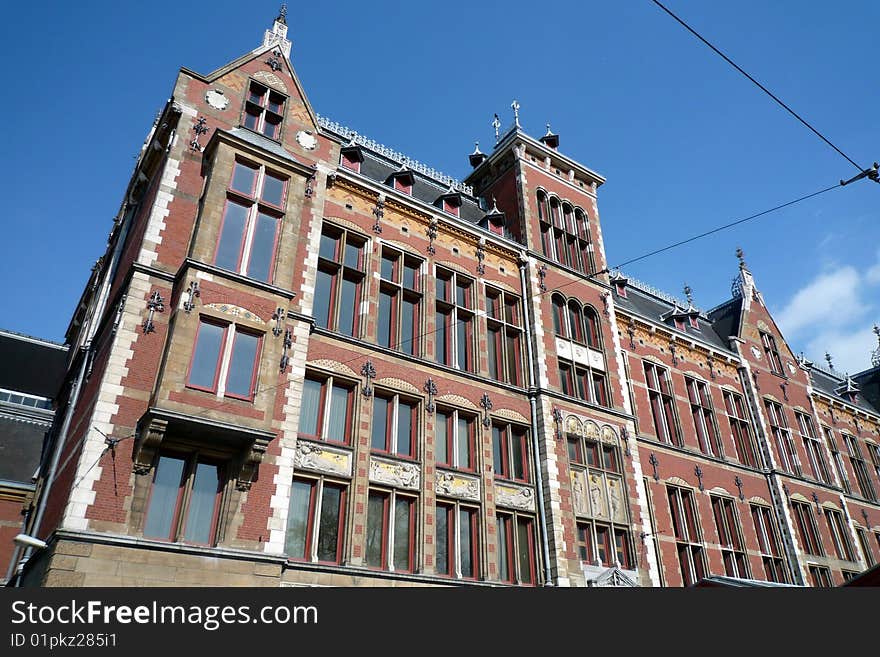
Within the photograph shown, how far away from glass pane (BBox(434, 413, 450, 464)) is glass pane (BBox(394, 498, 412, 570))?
1993 mm

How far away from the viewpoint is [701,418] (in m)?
30.5

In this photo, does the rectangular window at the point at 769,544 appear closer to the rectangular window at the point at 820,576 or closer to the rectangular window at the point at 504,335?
the rectangular window at the point at 820,576

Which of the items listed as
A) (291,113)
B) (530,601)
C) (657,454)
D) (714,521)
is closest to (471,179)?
(291,113)

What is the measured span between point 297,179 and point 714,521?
2232cm

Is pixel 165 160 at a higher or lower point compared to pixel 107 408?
higher

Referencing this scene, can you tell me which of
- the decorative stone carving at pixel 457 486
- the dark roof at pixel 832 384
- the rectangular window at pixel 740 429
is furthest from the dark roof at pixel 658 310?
the decorative stone carving at pixel 457 486

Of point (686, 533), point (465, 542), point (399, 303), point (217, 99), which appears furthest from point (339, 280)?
point (686, 533)

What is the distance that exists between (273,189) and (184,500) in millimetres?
9382

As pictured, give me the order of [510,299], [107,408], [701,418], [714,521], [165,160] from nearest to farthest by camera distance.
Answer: [107,408] < [165,160] < [510,299] < [714,521] < [701,418]

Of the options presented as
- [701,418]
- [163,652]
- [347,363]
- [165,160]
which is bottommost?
[163,652]

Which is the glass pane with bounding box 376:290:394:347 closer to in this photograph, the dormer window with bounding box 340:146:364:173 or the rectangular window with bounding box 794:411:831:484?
the dormer window with bounding box 340:146:364:173

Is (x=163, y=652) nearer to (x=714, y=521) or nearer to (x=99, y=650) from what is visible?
(x=99, y=650)

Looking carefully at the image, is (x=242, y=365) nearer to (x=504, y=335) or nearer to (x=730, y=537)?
(x=504, y=335)

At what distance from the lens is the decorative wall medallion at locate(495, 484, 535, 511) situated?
20.6 meters
